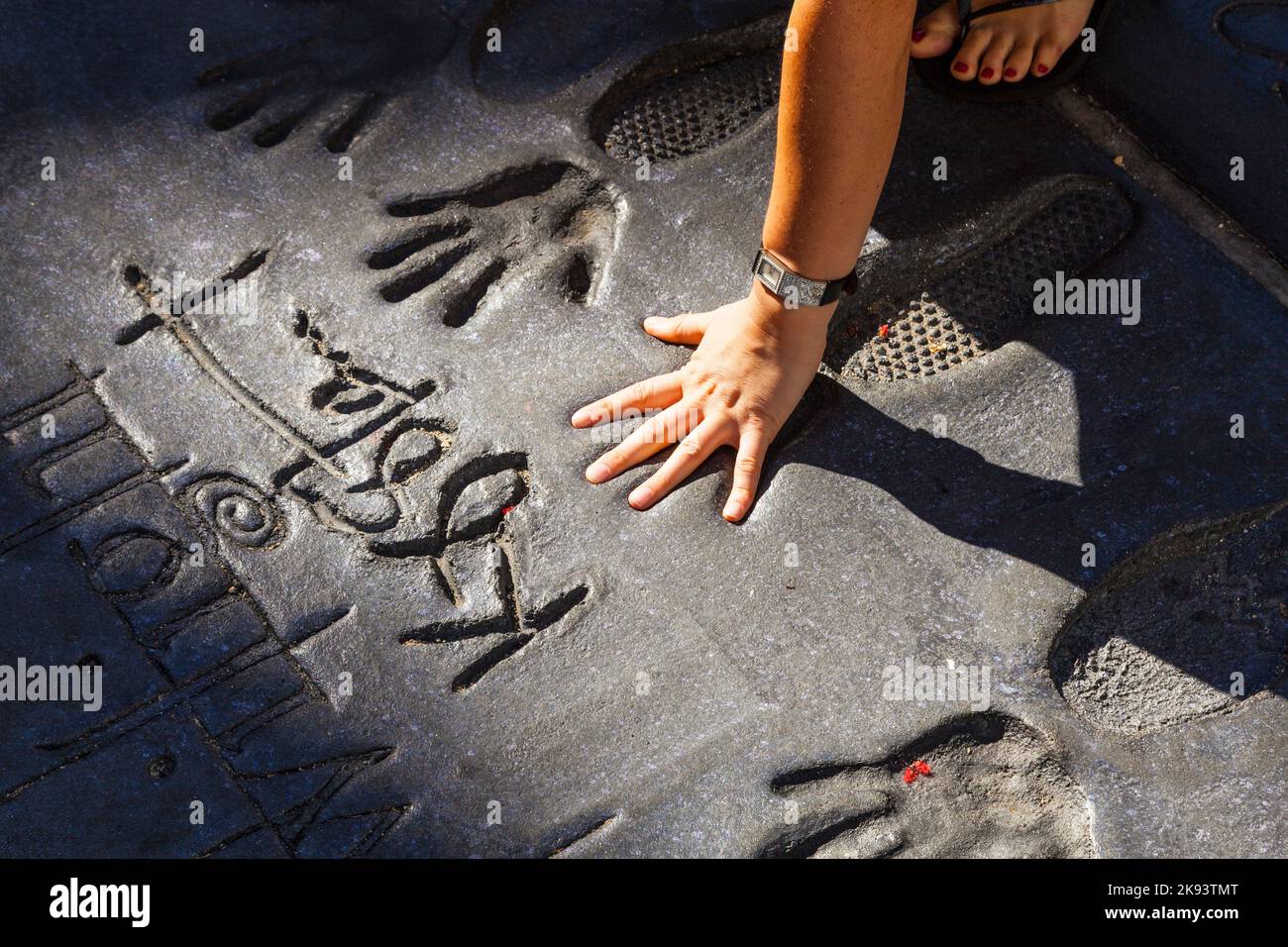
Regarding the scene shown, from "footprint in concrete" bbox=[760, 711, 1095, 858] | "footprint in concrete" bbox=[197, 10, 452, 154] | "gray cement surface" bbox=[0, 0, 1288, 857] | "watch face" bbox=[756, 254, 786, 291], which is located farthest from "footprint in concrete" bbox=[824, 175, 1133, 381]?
"footprint in concrete" bbox=[197, 10, 452, 154]

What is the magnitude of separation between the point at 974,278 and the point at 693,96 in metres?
0.71

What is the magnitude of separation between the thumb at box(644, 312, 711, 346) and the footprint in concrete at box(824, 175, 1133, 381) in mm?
250

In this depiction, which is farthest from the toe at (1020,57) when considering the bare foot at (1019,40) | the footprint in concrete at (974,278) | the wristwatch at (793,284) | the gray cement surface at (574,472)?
the wristwatch at (793,284)

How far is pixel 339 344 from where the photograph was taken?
2355mm

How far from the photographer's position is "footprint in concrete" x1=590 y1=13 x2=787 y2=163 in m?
2.64

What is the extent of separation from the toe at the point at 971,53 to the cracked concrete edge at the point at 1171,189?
0.64 ft

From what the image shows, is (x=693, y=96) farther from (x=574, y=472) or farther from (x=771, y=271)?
(x=574, y=472)

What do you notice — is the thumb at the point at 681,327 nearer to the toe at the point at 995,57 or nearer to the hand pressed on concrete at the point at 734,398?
the hand pressed on concrete at the point at 734,398

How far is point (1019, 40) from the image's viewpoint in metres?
2.58

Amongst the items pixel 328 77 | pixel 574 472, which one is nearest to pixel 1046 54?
pixel 574 472

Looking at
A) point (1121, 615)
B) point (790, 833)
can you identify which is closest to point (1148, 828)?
point (1121, 615)

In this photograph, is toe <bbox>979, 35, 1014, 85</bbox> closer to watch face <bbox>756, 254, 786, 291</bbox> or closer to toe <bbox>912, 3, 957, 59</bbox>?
toe <bbox>912, 3, 957, 59</bbox>

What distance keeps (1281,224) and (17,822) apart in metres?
2.47
